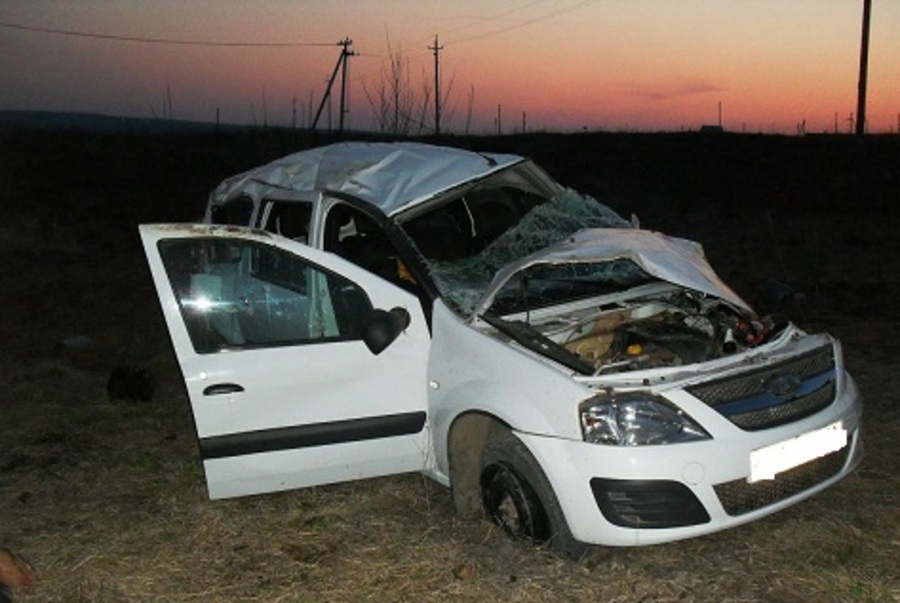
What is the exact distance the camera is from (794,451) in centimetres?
333

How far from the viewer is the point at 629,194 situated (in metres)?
24.5

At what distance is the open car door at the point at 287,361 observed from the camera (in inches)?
147

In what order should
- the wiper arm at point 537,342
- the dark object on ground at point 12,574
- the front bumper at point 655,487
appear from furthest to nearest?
the dark object on ground at point 12,574, the wiper arm at point 537,342, the front bumper at point 655,487

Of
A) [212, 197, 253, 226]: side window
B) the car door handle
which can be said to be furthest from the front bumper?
[212, 197, 253, 226]: side window

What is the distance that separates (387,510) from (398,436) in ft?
1.77

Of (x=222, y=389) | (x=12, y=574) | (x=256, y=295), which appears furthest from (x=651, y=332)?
(x=12, y=574)

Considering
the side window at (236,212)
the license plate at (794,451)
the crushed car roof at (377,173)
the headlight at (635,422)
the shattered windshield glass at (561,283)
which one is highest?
the crushed car roof at (377,173)

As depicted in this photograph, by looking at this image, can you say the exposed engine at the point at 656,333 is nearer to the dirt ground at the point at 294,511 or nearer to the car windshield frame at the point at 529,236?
the car windshield frame at the point at 529,236

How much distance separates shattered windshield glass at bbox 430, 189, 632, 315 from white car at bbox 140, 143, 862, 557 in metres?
0.02

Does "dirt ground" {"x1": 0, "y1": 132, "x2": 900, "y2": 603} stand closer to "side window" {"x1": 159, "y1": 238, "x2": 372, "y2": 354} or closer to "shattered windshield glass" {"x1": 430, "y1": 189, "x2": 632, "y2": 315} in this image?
"side window" {"x1": 159, "y1": 238, "x2": 372, "y2": 354}

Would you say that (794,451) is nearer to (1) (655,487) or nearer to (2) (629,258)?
(1) (655,487)

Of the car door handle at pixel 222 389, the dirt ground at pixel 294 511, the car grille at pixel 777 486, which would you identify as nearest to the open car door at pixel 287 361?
the car door handle at pixel 222 389

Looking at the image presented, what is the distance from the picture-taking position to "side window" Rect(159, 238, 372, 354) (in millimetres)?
3811

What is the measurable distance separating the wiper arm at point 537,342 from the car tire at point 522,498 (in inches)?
13.9
